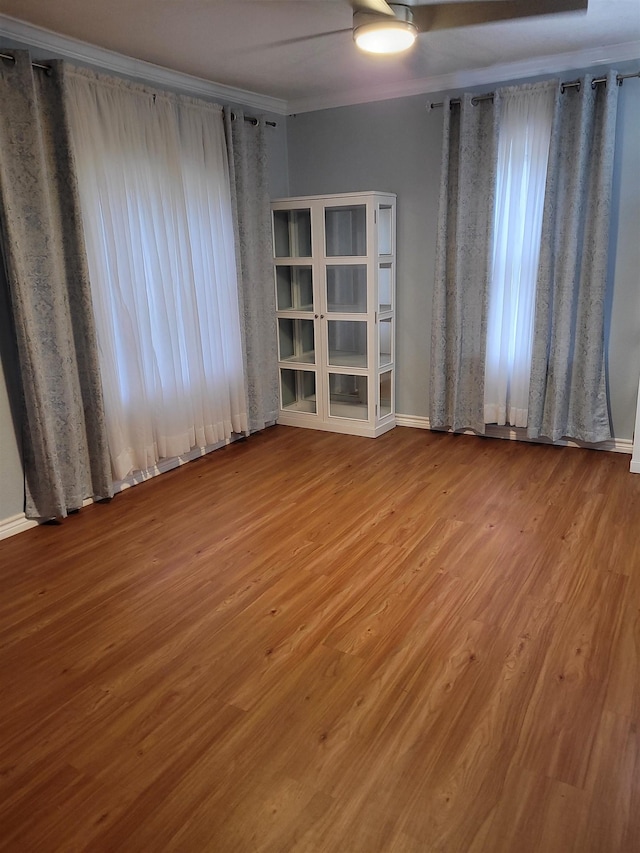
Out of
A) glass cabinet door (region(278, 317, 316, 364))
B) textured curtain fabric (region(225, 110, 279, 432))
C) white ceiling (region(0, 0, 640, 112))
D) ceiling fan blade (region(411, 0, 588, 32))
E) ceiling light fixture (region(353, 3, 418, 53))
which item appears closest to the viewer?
ceiling fan blade (region(411, 0, 588, 32))

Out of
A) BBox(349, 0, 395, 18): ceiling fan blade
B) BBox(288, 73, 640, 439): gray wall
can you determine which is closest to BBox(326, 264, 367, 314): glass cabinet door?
BBox(288, 73, 640, 439): gray wall

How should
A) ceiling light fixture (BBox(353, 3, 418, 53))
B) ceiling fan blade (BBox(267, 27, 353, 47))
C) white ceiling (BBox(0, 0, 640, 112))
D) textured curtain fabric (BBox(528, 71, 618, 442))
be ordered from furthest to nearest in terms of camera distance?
textured curtain fabric (BBox(528, 71, 618, 442))
ceiling fan blade (BBox(267, 27, 353, 47))
white ceiling (BBox(0, 0, 640, 112))
ceiling light fixture (BBox(353, 3, 418, 53))

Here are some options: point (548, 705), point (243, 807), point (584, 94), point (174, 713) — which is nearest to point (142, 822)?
point (243, 807)

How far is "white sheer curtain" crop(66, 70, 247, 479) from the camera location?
3467 millimetres

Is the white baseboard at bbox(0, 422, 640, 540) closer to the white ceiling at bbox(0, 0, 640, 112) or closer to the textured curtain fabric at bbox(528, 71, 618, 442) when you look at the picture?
the textured curtain fabric at bbox(528, 71, 618, 442)

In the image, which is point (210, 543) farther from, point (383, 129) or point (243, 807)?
point (383, 129)

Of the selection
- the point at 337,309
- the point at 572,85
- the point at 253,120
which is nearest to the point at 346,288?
the point at 337,309

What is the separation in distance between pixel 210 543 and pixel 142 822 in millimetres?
1611

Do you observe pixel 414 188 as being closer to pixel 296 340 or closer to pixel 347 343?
pixel 347 343

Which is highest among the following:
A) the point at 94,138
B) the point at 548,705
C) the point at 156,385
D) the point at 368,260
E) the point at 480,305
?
the point at 94,138

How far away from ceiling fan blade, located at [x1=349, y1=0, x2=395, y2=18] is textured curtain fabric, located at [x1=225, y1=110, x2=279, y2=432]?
178 centimetres

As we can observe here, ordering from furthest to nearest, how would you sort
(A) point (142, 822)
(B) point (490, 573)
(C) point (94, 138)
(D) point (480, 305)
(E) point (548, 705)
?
1. (D) point (480, 305)
2. (C) point (94, 138)
3. (B) point (490, 573)
4. (E) point (548, 705)
5. (A) point (142, 822)

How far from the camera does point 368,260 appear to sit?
14.6 ft

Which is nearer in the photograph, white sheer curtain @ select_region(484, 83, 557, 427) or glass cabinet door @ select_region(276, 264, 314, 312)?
white sheer curtain @ select_region(484, 83, 557, 427)
